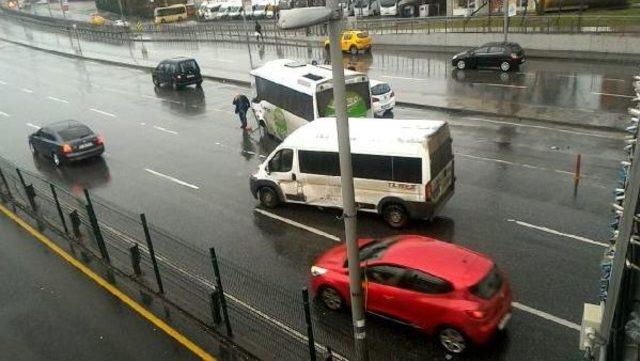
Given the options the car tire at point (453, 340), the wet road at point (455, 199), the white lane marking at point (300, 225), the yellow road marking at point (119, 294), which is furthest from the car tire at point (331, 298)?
the white lane marking at point (300, 225)

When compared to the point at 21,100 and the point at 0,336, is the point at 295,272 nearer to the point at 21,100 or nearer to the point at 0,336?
the point at 0,336

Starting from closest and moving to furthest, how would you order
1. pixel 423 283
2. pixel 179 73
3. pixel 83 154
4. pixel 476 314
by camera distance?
pixel 476 314
pixel 423 283
pixel 83 154
pixel 179 73

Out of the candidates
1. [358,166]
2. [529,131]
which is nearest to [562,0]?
[529,131]

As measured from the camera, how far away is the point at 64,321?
33.6 ft

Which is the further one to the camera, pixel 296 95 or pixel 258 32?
pixel 258 32

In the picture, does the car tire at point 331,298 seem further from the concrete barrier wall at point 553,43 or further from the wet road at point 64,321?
the concrete barrier wall at point 553,43

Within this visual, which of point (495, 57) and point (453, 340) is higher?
point (495, 57)

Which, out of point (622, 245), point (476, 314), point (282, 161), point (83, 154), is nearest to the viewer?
point (622, 245)

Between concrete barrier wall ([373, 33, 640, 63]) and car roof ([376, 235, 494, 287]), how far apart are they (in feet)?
85.4

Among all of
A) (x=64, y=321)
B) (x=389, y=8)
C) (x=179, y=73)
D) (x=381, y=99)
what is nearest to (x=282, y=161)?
(x=64, y=321)

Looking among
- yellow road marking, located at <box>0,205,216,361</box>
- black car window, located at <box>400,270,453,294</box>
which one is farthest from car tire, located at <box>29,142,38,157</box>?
black car window, located at <box>400,270,453,294</box>

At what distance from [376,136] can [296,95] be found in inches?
248

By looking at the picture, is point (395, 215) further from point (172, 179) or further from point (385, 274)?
point (172, 179)

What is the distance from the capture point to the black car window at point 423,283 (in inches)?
325
